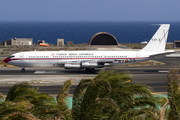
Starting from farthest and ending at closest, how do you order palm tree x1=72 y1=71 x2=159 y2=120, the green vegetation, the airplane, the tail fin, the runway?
the tail fin
the airplane
the runway
palm tree x1=72 y1=71 x2=159 y2=120
the green vegetation

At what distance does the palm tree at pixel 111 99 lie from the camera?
408 inches

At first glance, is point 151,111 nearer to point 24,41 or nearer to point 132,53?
point 132,53

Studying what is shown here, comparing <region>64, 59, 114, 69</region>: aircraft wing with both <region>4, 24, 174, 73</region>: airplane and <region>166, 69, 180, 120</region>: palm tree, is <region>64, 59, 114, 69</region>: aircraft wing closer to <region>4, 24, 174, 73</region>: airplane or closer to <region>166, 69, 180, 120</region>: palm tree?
<region>4, 24, 174, 73</region>: airplane

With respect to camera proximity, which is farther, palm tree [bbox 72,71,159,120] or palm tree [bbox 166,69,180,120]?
palm tree [bbox 72,71,159,120]

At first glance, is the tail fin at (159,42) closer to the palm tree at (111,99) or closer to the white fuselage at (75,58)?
the white fuselage at (75,58)

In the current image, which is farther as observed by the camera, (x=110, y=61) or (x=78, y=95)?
(x=110, y=61)

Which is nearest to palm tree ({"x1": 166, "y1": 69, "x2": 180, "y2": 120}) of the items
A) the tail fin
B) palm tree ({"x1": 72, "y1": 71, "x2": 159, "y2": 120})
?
palm tree ({"x1": 72, "y1": 71, "x2": 159, "y2": 120})

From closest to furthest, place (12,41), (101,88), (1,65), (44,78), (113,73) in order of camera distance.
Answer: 1. (101,88)
2. (113,73)
3. (44,78)
4. (1,65)
5. (12,41)

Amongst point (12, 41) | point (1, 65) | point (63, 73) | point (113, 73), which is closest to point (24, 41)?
point (12, 41)

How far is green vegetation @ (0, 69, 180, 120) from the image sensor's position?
9.63 m

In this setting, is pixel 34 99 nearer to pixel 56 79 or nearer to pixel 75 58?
pixel 56 79

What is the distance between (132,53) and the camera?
43000 mm

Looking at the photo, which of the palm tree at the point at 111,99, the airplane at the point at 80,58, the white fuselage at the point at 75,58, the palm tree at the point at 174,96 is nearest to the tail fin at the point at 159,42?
the airplane at the point at 80,58

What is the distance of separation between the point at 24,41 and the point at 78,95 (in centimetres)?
9462
